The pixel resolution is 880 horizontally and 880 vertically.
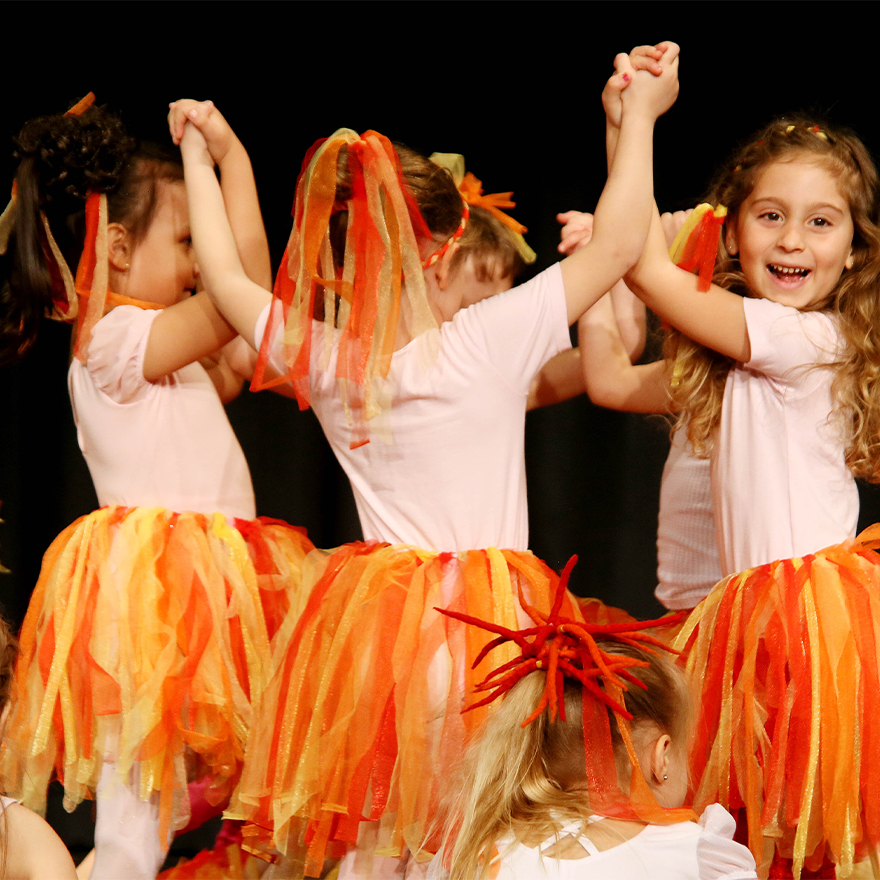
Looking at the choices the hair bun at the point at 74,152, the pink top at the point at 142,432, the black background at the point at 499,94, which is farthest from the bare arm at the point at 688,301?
the black background at the point at 499,94

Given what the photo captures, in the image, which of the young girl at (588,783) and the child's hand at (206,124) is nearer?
the young girl at (588,783)

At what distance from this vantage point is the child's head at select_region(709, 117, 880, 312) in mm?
1638

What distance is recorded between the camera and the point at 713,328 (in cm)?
157

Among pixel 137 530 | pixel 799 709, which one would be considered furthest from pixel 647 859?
pixel 137 530

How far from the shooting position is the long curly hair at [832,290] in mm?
1592

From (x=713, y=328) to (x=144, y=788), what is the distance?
1081 millimetres

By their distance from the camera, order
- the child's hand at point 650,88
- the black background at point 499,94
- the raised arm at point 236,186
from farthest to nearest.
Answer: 1. the black background at point 499,94
2. the raised arm at point 236,186
3. the child's hand at point 650,88

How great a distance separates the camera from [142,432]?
1804mm

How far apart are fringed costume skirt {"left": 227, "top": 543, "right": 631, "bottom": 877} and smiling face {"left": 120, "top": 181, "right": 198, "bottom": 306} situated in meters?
0.65

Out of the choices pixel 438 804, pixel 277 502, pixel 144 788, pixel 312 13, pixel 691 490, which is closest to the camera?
pixel 438 804

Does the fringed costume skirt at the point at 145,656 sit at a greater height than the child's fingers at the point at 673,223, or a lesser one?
lesser

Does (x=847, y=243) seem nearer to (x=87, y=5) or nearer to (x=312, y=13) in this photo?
(x=312, y=13)

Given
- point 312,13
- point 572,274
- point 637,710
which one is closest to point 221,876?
point 637,710

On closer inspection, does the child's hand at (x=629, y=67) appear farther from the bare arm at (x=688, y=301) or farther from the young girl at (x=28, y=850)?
the young girl at (x=28, y=850)
